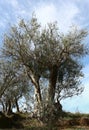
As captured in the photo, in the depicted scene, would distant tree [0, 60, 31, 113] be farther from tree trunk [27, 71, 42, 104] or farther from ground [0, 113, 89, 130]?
ground [0, 113, 89, 130]

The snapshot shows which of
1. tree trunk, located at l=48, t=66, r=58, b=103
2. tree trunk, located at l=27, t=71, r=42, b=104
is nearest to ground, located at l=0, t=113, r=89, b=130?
tree trunk, located at l=27, t=71, r=42, b=104

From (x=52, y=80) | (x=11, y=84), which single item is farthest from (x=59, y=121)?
(x=11, y=84)

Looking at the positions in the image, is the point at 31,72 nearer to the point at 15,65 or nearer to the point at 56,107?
the point at 15,65

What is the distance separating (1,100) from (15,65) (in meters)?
15.8

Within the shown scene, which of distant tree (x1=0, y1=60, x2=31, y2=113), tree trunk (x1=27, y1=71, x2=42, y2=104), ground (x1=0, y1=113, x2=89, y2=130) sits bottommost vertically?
ground (x1=0, y1=113, x2=89, y2=130)

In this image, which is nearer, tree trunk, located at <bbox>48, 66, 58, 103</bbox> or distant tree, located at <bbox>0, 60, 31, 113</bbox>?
tree trunk, located at <bbox>48, 66, 58, 103</bbox>

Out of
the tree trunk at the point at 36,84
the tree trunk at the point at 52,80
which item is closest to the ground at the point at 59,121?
the tree trunk at the point at 36,84

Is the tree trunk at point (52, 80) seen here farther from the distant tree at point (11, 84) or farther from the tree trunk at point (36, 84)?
the distant tree at point (11, 84)

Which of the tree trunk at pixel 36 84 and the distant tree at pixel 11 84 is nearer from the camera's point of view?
the tree trunk at pixel 36 84

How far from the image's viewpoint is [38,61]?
132 feet

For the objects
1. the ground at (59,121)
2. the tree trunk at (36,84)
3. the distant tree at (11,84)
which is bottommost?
the ground at (59,121)

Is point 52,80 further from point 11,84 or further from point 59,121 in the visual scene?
point 11,84

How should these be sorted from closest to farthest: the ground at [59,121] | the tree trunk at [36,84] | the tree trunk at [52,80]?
the tree trunk at [52,80] → the tree trunk at [36,84] → the ground at [59,121]

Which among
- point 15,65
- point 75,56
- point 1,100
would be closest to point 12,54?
point 15,65
